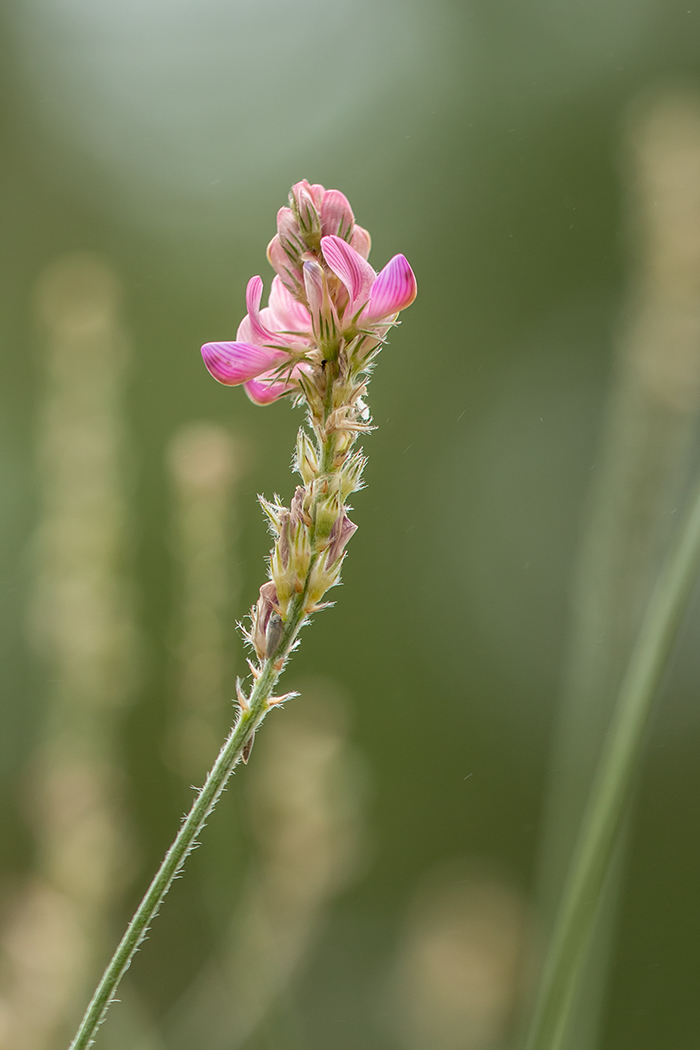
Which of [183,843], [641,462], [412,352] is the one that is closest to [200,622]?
[641,462]

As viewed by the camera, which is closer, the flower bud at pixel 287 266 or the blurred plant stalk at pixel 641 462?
the flower bud at pixel 287 266

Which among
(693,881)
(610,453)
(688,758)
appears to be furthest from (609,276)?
(610,453)

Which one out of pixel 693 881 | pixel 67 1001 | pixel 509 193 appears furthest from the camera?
pixel 509 193

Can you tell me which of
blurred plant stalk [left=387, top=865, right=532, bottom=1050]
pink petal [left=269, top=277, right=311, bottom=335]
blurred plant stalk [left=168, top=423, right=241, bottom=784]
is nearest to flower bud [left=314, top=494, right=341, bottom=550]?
pink petal [left=269, top=277, right=311, bottom=335]

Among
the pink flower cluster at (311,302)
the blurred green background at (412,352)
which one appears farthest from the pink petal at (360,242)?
the blurred green background at (412,352)

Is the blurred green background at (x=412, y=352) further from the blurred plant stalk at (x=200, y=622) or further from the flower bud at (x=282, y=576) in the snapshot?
the flower bud at (x=282, y=576)

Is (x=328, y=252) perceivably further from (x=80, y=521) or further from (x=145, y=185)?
(x=145, y=185)
